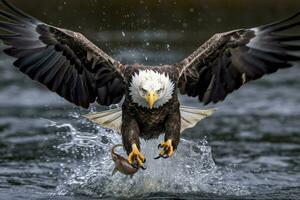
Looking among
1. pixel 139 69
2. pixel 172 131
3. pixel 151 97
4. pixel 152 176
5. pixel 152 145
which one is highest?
pixel 139 69

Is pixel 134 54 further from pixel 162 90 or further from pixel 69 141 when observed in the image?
pixel 162 90

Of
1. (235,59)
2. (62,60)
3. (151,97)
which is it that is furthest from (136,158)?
(235,59)

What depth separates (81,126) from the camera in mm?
10797

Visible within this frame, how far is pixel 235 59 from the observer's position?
8.38m

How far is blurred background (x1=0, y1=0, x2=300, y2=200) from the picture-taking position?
323 inches

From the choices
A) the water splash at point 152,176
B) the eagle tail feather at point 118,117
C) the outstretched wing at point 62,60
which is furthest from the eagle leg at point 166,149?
the outstretched wing at point 62,60

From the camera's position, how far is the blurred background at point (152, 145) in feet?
26.9

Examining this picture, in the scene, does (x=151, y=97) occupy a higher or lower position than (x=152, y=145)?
higher

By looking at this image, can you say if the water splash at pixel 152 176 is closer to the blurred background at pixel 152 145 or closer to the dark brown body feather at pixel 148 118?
the blurred background at pixel 152 145

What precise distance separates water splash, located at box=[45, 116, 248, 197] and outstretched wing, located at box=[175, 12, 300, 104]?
1.99 ft

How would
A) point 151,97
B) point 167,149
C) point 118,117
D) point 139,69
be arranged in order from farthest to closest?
point 118,117 < point 167,149 < point 139,69 < point 151,97

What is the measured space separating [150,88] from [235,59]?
1302 millimetres

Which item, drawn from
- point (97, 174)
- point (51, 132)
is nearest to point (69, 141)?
point (51, 132)

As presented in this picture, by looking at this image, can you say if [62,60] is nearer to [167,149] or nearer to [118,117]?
[118,117]
